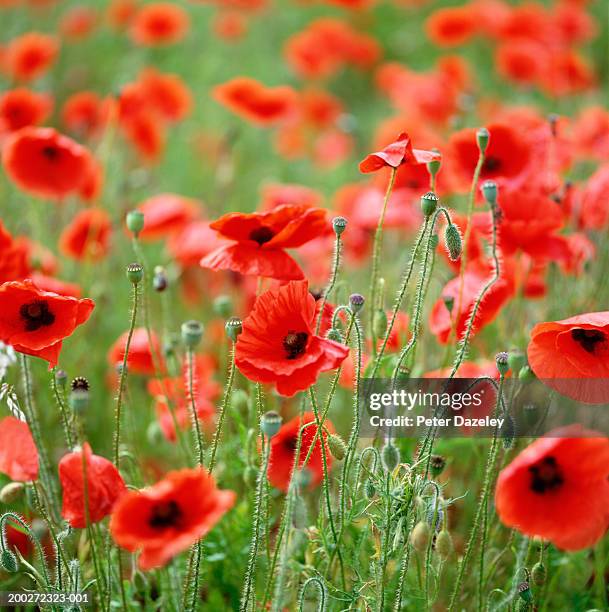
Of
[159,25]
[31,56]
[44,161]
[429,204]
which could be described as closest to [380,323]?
[429,204]

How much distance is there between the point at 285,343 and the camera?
1.65 meters

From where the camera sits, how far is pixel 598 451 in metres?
1.37

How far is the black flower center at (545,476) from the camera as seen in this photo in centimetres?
144

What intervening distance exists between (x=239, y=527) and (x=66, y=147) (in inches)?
54.1

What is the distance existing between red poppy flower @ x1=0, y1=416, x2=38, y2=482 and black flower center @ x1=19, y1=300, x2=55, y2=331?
0.76 ft

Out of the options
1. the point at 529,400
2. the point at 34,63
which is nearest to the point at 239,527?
the point at 529,400

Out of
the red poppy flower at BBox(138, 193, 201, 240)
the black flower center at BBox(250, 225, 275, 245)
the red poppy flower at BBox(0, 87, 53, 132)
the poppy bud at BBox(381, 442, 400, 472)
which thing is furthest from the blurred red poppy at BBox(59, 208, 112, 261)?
the poppy bud at BBox(381, 442, 400, 472)

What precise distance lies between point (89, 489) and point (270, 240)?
0.63 metres

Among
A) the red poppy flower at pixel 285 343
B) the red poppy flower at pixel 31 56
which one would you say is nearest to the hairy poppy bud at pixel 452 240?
the red poppy flower at pixel 285 343

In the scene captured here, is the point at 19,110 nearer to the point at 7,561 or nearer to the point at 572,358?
the point at 7,561

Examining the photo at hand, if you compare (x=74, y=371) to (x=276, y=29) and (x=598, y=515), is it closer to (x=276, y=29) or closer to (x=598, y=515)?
(x=598, y=515)

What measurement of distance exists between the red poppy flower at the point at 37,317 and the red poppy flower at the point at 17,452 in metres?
0.16

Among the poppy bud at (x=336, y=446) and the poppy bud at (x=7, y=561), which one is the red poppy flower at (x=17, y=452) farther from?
the poppy bud at (x=336, y=446)

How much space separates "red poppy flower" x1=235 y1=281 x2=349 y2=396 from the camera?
148 cm
